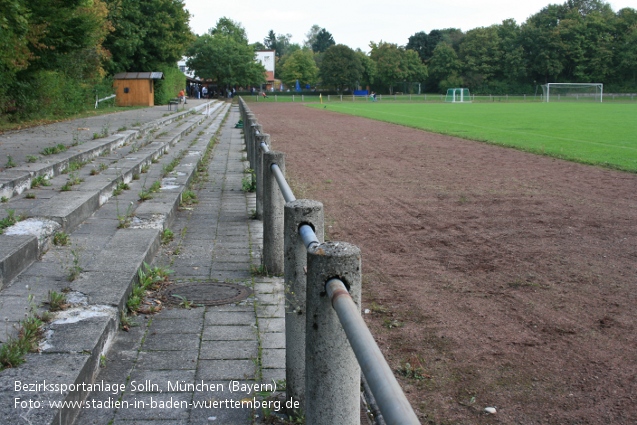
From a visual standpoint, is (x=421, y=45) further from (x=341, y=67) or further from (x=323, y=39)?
(x=323, y=39)

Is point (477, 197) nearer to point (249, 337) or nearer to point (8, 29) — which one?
point (249, 337)

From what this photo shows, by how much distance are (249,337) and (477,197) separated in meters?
6.71

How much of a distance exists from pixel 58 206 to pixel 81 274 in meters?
1.87

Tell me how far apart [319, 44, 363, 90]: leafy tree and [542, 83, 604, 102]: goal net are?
28.8 metres

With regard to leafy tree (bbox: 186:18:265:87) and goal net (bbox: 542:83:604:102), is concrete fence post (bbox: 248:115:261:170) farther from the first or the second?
leafy tree (bbox: 186:18:265:87)

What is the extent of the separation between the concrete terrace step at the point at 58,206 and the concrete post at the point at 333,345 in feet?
9.56

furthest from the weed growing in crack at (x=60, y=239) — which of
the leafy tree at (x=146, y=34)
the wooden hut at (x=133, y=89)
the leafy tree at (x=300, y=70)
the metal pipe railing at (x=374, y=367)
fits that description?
the leafy tree at (x=300, y=70)

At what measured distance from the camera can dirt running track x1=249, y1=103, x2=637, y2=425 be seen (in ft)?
12.5

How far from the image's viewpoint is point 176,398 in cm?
340

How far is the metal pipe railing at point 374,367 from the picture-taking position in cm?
156

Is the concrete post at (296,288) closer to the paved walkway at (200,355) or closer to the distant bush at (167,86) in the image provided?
the paved walkway at (200,355)

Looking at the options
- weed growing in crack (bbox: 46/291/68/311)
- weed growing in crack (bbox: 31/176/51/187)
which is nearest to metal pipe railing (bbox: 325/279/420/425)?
weed growing in crack (bbox: 46/291/68/311)

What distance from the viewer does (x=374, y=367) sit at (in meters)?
1.73

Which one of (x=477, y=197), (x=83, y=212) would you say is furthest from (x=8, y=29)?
(x=477, y=197)
